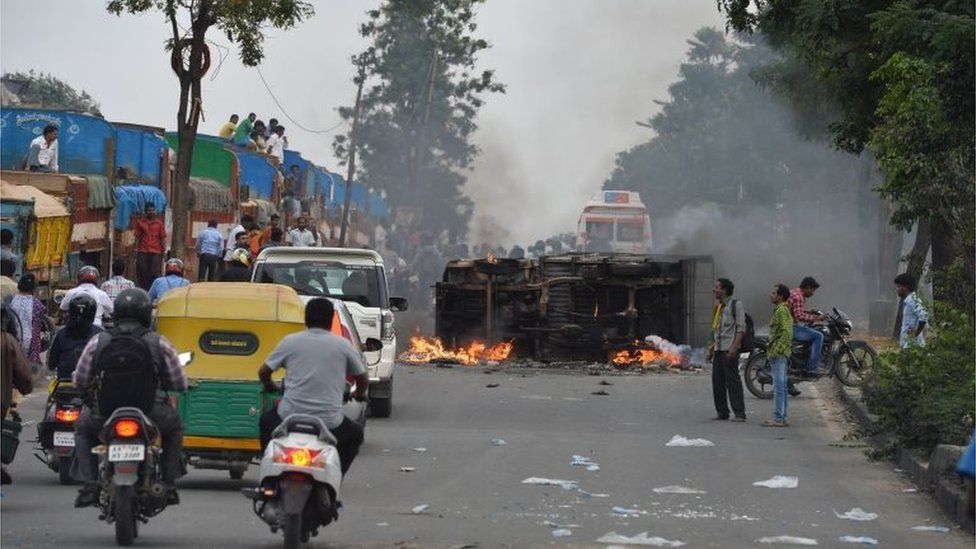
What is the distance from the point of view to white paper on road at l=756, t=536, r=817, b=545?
11344mm

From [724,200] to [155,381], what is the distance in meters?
75.3

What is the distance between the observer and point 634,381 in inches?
1054

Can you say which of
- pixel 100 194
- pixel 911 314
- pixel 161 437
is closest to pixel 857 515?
pixel 161 437

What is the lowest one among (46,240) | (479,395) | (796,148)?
(479,395)

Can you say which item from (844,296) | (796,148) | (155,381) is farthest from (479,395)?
(796,148)

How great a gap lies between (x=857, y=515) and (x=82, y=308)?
5651mm

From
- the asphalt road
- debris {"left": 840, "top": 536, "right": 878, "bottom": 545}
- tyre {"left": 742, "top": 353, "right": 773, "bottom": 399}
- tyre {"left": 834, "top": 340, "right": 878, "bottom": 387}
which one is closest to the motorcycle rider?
the asphalt road

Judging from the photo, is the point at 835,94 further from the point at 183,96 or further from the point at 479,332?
the point at 183,96

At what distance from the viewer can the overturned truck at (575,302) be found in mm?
28734

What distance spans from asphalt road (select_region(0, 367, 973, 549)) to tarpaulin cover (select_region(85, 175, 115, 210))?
9326 mm

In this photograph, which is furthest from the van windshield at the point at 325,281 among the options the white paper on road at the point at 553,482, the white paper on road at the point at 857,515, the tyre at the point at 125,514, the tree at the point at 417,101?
the tree at the point at 417,101

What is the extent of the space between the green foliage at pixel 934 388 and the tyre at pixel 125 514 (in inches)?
292

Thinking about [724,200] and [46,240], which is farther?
[724,200]

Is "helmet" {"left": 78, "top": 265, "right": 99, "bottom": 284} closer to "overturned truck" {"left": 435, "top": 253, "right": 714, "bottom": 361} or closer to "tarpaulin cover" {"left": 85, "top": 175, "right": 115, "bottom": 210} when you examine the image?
"overturned truck" {"left": 435, "top": 253, "right": 714, "bottom": 361}
